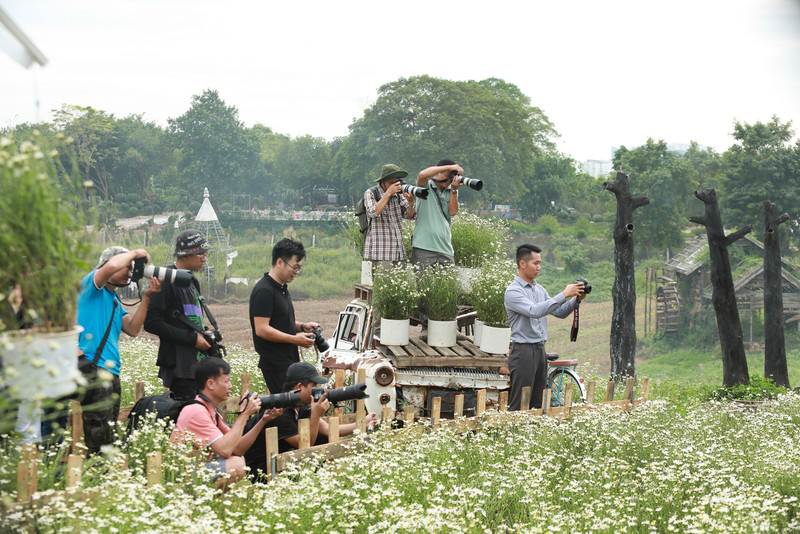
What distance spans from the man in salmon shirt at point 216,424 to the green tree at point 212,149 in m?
46.7

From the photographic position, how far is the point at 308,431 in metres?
4.72

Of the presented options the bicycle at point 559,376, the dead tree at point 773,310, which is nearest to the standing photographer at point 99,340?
the bicycle at point 559,376

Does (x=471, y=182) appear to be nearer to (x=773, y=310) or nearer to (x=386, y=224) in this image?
(x=386, y=224)

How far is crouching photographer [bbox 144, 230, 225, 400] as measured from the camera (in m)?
4.91

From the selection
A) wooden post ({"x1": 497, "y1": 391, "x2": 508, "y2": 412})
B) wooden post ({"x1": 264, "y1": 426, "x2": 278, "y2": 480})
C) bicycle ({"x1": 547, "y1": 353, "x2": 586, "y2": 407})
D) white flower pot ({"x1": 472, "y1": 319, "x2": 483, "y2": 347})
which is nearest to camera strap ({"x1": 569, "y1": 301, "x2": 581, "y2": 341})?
wooden post ({"x1": 497, "y1": 391, "x2": 508, "y2": 412})

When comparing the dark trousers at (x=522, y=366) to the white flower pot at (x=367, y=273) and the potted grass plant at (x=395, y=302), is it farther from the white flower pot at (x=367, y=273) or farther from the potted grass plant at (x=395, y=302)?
the white flower pot at (x=367, y=273)

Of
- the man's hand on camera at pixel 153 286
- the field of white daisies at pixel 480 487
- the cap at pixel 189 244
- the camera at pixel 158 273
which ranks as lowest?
the field of white daisies at pixel 480 487

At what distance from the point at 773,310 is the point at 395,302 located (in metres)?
9.19

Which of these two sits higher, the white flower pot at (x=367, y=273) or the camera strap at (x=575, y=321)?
the white flower pot at (x=367, y=273)

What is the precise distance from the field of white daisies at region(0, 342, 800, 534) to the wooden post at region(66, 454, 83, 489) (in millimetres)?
57

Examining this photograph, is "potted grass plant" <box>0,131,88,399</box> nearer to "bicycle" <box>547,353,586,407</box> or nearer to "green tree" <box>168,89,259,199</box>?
"bicycle" <box>547,353,586,407</box>

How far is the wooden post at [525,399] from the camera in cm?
586

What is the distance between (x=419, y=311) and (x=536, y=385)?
1539 millimetres

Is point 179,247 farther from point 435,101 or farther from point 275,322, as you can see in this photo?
point 435,101
